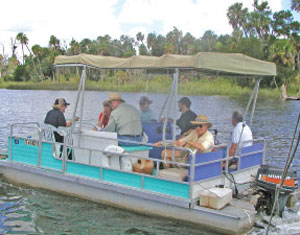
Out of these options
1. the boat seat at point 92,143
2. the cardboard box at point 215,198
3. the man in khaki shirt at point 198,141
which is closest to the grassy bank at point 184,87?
the man in khaki shirt at point 198,141

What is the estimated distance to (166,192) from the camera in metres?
6.36

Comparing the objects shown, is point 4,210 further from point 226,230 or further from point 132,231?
point 226,230

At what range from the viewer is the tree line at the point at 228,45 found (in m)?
48.8

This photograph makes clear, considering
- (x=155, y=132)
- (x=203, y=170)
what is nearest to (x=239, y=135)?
(x=203, y=170)

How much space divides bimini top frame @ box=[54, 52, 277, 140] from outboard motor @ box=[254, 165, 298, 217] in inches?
62.8

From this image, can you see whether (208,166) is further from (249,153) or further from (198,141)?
(249,153)

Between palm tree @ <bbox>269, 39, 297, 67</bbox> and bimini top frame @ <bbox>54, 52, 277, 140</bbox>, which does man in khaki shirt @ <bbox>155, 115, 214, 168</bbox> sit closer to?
bimini top frame @ <bbox>54, 52, 277, 140</bbox>

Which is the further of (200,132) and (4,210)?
(4,210)

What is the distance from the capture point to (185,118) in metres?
7.45

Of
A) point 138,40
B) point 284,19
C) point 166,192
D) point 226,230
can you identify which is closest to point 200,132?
point 166,192

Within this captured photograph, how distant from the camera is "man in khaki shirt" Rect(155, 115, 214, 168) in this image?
21.4ft

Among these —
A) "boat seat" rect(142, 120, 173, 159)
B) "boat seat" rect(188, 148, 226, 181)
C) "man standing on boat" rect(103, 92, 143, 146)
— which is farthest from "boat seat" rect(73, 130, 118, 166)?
"boat seat" rect(188, 148, 226, 181)

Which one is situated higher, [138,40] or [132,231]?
Result: [138,40]

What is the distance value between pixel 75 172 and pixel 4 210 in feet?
5.54
